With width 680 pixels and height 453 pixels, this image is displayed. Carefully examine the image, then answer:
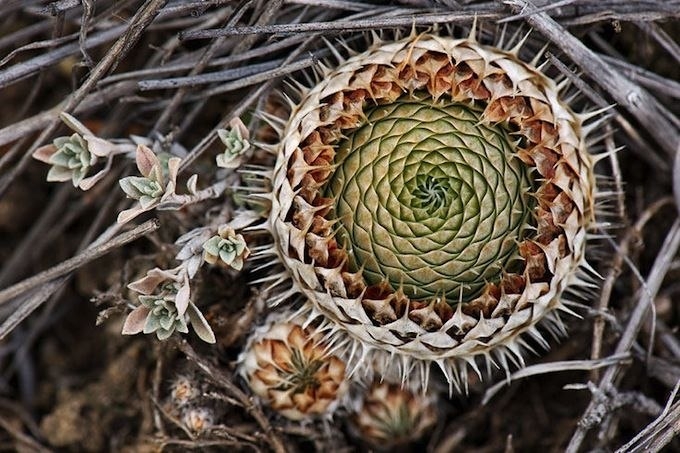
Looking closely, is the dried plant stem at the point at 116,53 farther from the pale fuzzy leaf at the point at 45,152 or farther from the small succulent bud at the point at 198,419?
the small succulent bud at the point at 198,419

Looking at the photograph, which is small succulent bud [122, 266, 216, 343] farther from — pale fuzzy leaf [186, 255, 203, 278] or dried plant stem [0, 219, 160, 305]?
dried plant stem [0, 219, 160, 305]

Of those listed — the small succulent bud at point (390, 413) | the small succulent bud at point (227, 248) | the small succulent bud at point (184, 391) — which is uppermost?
the small succulent bud at point (227, 248)

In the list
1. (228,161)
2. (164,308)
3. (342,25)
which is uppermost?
(342,25)

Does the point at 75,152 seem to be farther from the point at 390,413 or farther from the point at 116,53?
the point at 390,413

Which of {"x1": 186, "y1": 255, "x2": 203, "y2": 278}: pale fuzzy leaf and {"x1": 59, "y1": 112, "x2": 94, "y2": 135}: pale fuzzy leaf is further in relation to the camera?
{"x1": 59, "y1": 112, "x2": 94, "y2": 135}: pale fuzzy leaf

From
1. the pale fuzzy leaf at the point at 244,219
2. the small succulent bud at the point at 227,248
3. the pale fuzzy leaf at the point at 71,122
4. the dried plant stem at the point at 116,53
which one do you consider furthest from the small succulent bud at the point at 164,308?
the dried plant stem at the point at 116,53

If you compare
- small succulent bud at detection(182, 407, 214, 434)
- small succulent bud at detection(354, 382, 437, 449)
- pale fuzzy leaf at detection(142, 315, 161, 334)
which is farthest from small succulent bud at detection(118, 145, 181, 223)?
small succulent bud at detection(354, 382, 437, 449)

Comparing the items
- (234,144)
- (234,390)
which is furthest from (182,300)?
(234,144)
